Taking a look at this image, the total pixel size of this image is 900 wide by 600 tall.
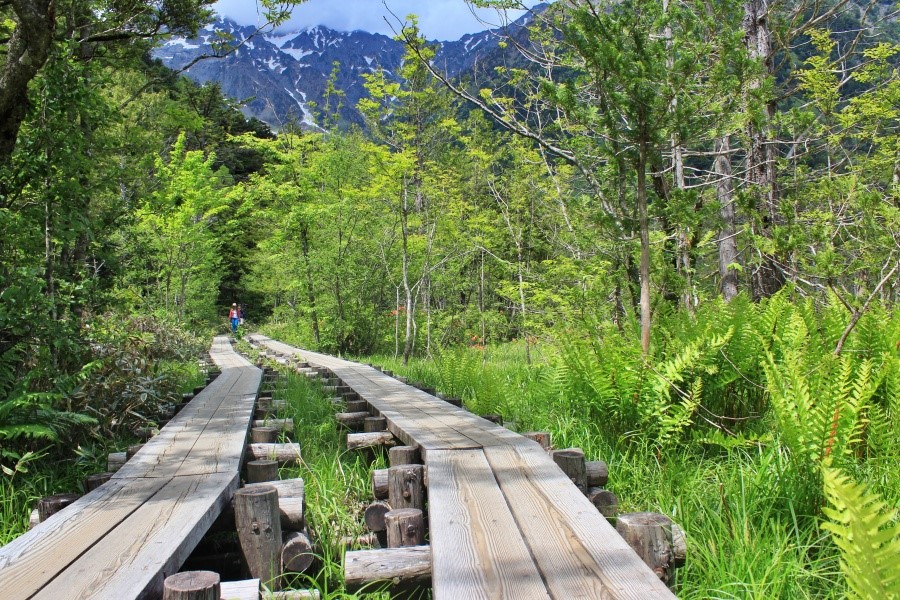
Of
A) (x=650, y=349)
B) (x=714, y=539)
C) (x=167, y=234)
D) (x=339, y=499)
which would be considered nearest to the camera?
(x=714, y=539)

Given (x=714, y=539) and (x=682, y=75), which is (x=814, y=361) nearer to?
(x=714, y=539)

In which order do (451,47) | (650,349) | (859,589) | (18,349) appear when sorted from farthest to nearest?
(451,47)
(650,349)
(18,349)
(859,589)

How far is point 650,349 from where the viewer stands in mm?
4180

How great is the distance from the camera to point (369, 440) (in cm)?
422

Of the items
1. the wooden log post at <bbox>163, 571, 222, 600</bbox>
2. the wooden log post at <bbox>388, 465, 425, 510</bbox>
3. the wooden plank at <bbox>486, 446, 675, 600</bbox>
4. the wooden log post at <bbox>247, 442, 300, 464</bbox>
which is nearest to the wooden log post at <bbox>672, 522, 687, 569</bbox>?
the wooden plank at <bbox>486, 446, 675, 600</bbox>

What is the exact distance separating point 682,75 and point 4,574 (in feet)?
14.3

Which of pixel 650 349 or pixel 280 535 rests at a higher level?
pixel 650 349

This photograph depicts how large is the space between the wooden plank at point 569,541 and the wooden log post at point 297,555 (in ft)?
3.07

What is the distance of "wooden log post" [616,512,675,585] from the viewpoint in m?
2.08

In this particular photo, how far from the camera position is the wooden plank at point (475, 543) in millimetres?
1744

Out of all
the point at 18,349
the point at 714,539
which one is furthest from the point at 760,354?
the point at 18,349

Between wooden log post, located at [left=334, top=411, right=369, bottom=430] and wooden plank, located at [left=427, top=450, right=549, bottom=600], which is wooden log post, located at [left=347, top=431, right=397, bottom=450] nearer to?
wooden log post, located at [left=334, top=411, right=369, bottom=430]

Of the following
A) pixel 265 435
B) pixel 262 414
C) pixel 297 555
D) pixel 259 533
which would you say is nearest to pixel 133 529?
pixel 259 533

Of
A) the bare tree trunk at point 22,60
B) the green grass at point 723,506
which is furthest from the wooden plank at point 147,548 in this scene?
the bare tree trunk at point 22,60
